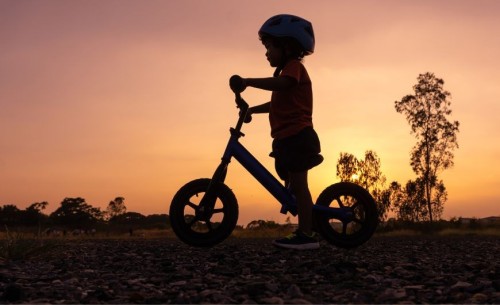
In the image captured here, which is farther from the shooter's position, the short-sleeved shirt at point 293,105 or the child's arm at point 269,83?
the short-sleeved shirt at point 293,105

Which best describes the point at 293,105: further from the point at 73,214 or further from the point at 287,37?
the point at 73,214

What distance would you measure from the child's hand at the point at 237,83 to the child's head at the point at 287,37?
28.3 inches

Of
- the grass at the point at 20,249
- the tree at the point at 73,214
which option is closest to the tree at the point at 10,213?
the tree at the point at 73,214

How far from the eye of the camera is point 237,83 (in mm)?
6453

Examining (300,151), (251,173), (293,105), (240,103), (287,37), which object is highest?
(287,37)

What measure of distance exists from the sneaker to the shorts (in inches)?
32.5

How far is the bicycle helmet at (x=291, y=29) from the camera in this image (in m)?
6.79

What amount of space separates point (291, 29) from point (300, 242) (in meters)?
2.68

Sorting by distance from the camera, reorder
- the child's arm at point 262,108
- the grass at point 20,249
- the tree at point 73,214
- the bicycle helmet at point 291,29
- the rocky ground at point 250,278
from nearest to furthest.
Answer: the rocky ground at point 250,278 < the grass at point 20,249 < the bicycle helmet at point 291,29 < the child's arm at point 262,108 < the tree at point 73,214

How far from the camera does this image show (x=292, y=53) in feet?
22.9

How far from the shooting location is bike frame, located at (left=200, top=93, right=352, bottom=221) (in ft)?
22.6

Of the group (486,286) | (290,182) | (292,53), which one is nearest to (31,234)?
(290,182)

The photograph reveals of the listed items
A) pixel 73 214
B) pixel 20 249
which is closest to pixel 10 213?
pixel 73 214

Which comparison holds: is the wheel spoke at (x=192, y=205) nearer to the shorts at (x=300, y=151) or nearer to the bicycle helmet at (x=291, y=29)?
the shorts at (x=300, y=151)
